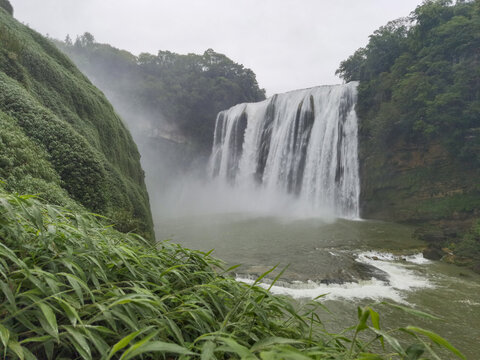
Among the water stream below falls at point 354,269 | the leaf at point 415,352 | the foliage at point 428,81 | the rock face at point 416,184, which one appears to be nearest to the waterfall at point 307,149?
the rock face at point 416,184

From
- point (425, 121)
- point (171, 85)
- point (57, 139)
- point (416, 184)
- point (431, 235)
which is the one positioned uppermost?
point (171, 85)

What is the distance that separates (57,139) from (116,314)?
5.26 m

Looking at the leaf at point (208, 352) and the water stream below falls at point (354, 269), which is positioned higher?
the leaf at point (208, 352)

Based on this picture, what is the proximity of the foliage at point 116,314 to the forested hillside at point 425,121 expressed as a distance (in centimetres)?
1375

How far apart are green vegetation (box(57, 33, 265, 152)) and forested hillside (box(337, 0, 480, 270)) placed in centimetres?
1996

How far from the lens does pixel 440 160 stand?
57.0 feet

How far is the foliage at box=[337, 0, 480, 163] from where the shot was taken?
1583 centimetres

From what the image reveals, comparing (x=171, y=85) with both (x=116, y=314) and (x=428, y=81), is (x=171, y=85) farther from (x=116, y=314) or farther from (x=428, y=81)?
(x=116, y=314)

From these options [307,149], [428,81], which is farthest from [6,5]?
[428,81]

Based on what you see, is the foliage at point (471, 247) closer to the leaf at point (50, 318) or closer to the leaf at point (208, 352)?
the leaf at point (208, 352)

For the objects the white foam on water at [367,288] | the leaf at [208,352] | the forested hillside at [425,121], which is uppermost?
the forested hillside at [425,121]

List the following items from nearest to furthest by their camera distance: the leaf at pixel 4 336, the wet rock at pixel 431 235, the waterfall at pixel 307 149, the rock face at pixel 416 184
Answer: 1. the leaf at pixel 4 336
2. the wet rock at pixel 431 235
3. the rock face at pixel 416 184
4. the waterfall at pixel 307 149

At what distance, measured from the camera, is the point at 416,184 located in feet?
58.1

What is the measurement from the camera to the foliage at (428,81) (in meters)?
15.8
